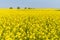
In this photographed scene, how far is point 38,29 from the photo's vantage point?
30.0 feet

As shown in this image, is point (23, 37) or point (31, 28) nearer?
point (23, 37)

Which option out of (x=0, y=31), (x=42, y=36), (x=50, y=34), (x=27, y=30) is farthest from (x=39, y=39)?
(x=0, y=31)

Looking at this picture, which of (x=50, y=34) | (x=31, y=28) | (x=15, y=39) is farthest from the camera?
(x=31, y=28)

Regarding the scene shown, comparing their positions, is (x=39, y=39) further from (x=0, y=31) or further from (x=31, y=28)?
(x=0, y=31)

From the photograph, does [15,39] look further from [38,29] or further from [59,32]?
[59,32]

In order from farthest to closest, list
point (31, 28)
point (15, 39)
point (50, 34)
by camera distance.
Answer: point (31, 28)
point (50, 34)
point (15, 39)

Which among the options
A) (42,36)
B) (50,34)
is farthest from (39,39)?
(50,34)

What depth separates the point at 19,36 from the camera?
782 centimetres

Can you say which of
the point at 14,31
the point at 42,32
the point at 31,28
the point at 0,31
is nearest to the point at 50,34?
the point at 42,32

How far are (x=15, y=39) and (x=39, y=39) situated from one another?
3.50ft

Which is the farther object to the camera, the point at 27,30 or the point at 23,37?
the point at 27,30

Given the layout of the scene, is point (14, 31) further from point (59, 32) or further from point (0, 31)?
point (59, 32)

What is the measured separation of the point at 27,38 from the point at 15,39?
53 centimetres

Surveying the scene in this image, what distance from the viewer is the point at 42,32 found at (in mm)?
8594
